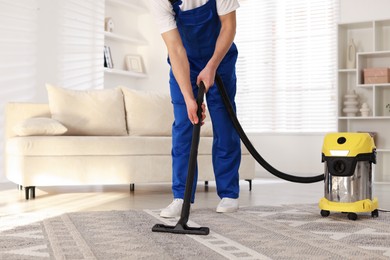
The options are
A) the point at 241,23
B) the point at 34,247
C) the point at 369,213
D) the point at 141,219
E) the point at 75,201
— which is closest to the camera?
the point at 34,247

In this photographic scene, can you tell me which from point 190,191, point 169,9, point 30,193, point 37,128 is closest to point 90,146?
point 37,128

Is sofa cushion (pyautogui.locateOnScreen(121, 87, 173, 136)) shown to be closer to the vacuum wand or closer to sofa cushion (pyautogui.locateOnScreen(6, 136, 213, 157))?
sofa cushion (pyautogui.locateOnScreen(6, 136, 213, 157))

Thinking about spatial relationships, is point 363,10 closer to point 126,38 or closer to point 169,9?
point 126,38

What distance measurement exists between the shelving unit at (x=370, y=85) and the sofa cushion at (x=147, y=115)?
1660 millimetres

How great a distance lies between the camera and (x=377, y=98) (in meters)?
5.41

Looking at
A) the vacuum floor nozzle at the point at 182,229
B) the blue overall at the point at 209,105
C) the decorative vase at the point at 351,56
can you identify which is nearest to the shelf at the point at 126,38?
the decorative vase at the point at 351,56

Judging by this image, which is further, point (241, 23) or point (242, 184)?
point (241, 23)

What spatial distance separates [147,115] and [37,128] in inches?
41.2

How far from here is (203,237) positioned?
1.98 m

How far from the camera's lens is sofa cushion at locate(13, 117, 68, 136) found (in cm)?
379

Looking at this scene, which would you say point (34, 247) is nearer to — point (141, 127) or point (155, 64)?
point (141, 127)

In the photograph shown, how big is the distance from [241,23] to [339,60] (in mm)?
1488

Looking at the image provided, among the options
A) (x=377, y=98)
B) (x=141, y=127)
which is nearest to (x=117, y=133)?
(x=141, y=127)

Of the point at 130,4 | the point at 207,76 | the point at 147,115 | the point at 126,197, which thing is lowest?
the point at 126,197
